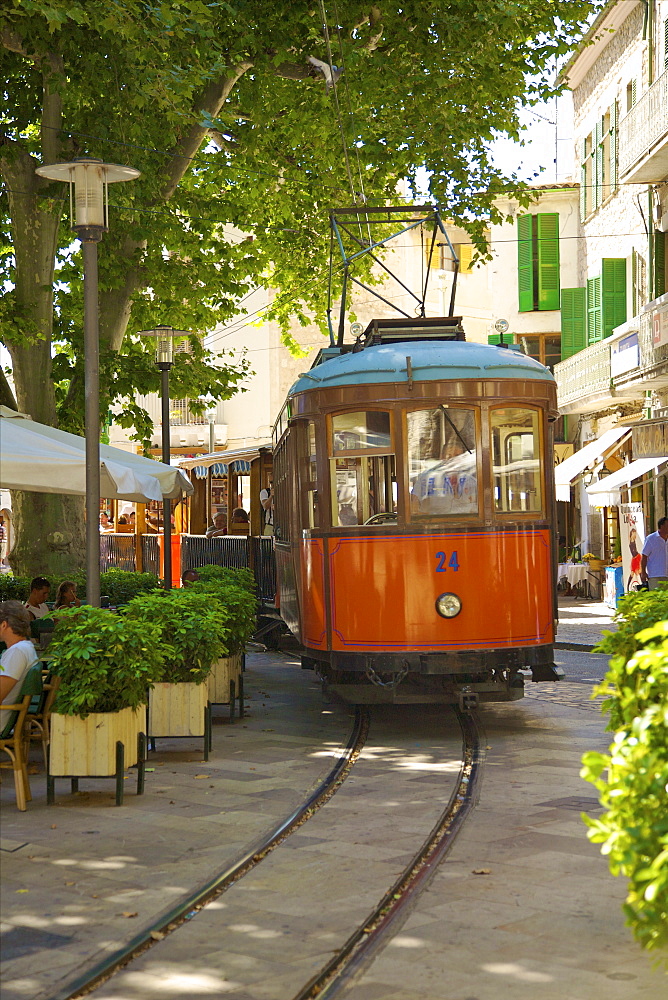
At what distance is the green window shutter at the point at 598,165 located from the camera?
3071cm

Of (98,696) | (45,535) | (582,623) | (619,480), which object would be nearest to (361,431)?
(98,696)

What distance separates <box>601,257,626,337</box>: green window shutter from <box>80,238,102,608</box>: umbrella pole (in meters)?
21.1

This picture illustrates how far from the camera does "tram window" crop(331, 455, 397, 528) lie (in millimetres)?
11047

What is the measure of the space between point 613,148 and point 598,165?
1346 mm

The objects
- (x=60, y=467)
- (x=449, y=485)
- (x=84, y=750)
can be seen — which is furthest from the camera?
(x=449, y=485)

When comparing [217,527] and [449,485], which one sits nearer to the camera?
[449,485]

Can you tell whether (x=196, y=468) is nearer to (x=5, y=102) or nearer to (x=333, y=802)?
(x=5, y=102)

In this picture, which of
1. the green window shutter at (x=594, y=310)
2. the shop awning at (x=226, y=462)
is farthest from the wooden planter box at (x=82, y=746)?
the green window shutter at (x=594, y=310)

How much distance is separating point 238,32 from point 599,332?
16.3 m

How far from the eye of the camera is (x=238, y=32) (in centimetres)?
1595

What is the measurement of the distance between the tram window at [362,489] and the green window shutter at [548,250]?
28.2 metres

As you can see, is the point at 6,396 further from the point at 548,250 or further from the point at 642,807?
the point at 548,250

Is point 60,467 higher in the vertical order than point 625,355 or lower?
lower

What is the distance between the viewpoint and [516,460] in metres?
11.2
